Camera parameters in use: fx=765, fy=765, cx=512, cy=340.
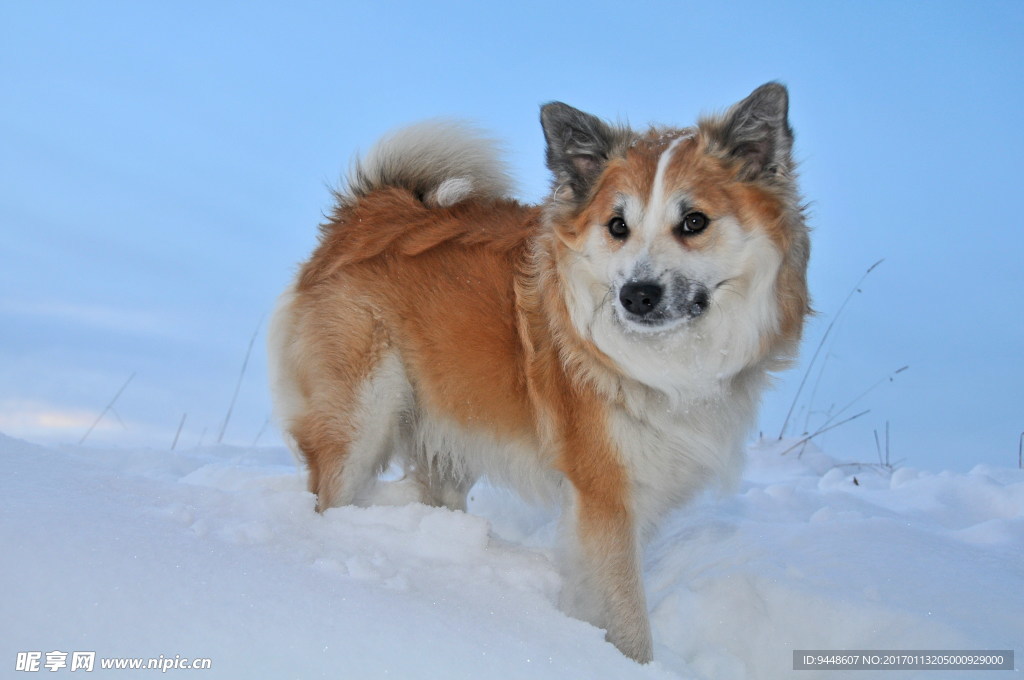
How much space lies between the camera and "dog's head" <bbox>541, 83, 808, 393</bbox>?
8.18 ft

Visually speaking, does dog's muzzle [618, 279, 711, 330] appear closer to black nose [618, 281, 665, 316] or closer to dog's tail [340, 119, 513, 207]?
black nose [618, 281, 665, 316]

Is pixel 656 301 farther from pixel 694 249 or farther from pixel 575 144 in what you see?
pixel 575 144

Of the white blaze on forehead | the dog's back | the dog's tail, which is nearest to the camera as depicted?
the white blaze on forehead

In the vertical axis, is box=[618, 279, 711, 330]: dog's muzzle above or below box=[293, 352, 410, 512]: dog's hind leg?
above

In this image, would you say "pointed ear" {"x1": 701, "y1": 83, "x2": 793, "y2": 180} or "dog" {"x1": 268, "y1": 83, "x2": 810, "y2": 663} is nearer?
"dog" {"x1": 268, "y1": 83, "x2": 810, "y2": 663}

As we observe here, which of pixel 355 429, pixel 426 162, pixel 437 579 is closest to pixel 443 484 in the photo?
pixel 355 429

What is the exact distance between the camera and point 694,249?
250 centimetres

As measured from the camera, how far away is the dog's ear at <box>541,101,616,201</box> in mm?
2836

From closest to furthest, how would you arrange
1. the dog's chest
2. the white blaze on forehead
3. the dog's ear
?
the white blaze on forehead
the dog's chest
the dog's ear

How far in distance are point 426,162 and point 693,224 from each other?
4.88ft

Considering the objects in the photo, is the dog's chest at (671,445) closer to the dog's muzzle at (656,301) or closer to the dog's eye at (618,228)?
the dog's muzzle at (656,301)

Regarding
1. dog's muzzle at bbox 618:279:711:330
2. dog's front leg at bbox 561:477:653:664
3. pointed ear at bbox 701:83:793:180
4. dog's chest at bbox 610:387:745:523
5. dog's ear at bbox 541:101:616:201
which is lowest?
dog's front leg at bbox 561:477:653:664

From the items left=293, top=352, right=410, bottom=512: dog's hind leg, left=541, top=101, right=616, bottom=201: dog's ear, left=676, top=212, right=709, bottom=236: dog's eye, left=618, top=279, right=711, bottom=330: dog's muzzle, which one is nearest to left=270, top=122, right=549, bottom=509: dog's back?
left=293, top=352, right=410, bottom=512: dog's hind leg

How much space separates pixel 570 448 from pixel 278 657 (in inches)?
55.0
